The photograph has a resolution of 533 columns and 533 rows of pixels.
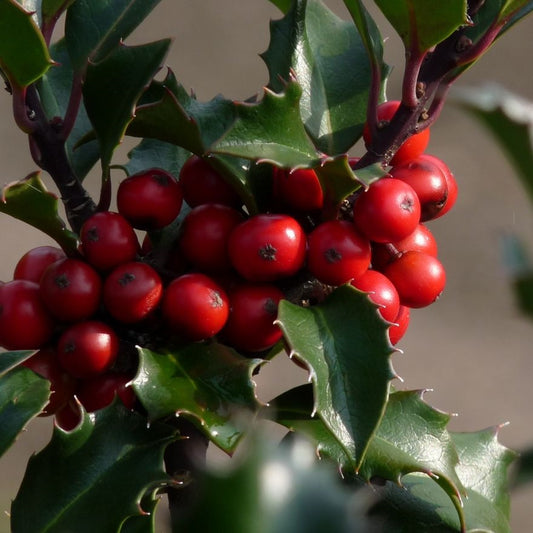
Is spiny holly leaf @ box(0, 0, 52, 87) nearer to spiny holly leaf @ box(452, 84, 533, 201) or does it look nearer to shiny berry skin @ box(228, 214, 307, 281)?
shiny berry skin @ box(228, 214, 307, 281)

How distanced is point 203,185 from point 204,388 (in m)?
0.16

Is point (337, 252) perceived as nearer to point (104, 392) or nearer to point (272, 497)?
point (104, 392)

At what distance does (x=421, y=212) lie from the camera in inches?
28.6

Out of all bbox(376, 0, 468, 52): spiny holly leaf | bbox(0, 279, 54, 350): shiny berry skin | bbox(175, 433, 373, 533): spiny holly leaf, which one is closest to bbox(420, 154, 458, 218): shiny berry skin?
bbox(376, 0, 468, 52): spiny holly leaf

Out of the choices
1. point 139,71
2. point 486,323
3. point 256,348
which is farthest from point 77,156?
point 486,323

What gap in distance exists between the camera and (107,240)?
680 mm

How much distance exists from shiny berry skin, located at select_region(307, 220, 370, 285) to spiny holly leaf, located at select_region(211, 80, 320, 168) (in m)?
0.05

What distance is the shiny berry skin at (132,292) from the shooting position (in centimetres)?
66

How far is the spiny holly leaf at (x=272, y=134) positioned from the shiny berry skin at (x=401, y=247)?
4.1 inches

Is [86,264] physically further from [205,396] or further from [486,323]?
[486,323]

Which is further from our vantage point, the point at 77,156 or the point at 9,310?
the point at 77,156

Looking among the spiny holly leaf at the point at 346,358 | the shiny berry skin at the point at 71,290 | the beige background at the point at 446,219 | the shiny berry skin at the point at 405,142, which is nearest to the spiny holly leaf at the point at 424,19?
the shiny berry skin at the point at 405,142

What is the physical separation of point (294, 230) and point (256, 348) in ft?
0.30

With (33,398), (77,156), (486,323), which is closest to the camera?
(33,398)
